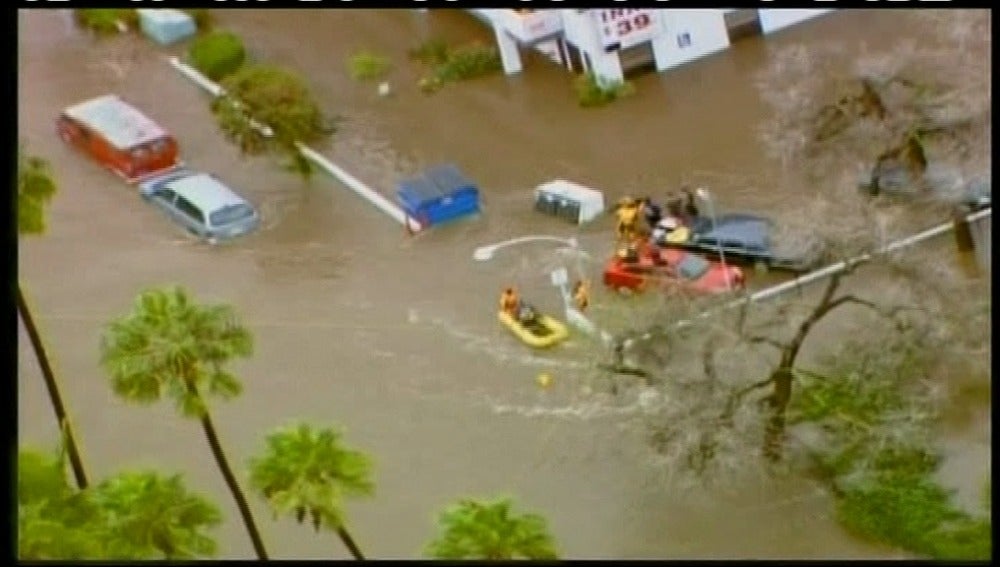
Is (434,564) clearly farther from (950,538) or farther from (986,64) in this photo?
(986,64)

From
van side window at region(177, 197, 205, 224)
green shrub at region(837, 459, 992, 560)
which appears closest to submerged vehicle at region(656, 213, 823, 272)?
green shrub at region(837, 459, 992, 560)

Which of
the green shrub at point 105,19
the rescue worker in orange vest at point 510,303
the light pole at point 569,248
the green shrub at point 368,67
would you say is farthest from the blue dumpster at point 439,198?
the green shrub at point 105,19

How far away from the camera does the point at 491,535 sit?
3797 millimetres

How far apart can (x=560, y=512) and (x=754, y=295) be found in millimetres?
1004

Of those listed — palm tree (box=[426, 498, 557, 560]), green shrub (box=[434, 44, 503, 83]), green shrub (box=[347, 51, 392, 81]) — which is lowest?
palm tree (box=[426, 498, 557, 560])

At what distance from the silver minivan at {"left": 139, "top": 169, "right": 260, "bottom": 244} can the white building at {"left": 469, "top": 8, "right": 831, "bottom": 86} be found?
134 cm

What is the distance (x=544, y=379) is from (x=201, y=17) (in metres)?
A: 3.18

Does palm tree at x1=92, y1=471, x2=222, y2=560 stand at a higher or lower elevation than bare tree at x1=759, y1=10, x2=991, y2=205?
lower

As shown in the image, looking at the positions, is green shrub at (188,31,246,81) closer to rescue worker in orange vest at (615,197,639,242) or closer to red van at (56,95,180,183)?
red van at (56,95,180,183)

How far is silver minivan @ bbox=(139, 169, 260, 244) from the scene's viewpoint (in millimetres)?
6211

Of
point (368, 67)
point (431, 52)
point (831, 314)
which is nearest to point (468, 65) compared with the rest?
point (431, 52)

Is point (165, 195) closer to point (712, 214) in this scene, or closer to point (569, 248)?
point (569, 248)

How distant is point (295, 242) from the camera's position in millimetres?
6160

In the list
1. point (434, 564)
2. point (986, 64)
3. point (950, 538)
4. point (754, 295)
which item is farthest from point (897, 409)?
point (986, 64)
